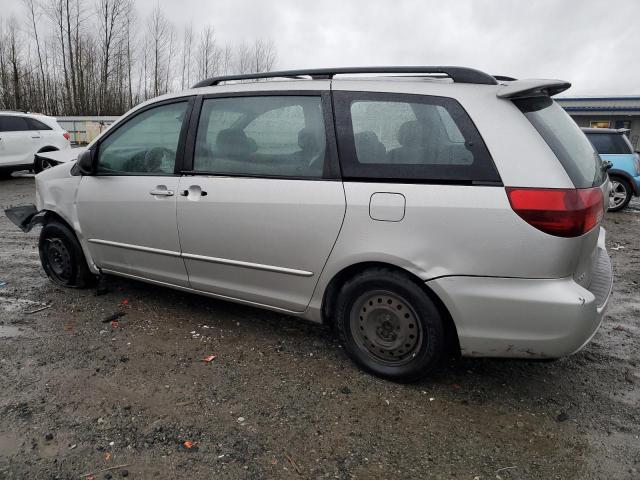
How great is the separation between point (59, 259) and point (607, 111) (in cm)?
3513

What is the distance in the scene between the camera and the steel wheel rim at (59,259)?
4457mm

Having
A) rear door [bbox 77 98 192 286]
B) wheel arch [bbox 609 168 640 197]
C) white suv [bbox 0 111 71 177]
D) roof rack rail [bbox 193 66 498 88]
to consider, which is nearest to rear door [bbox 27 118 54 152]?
white suv [bbox 0 111 71 177]

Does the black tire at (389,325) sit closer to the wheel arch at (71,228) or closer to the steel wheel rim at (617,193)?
the wheel arch at (71,228)

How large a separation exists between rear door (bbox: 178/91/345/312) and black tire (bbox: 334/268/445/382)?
0.30 metres

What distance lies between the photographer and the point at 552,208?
2439mm

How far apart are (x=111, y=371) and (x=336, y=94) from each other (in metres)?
2.23

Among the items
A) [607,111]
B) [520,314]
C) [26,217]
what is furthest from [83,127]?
[607,111]

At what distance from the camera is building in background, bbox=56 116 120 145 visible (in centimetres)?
2616

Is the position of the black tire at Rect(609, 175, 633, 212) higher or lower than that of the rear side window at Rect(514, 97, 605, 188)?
lower

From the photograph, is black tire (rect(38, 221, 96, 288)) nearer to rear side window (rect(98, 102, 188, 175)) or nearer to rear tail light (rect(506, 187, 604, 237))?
rear side window (rect(98, 102, 188, 175))

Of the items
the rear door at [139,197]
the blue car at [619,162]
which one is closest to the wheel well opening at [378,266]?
the rear door at [139,197]

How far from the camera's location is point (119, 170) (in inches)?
156

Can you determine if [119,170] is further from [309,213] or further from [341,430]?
[341,430]

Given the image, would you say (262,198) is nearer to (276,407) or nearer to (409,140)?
(409,140)
